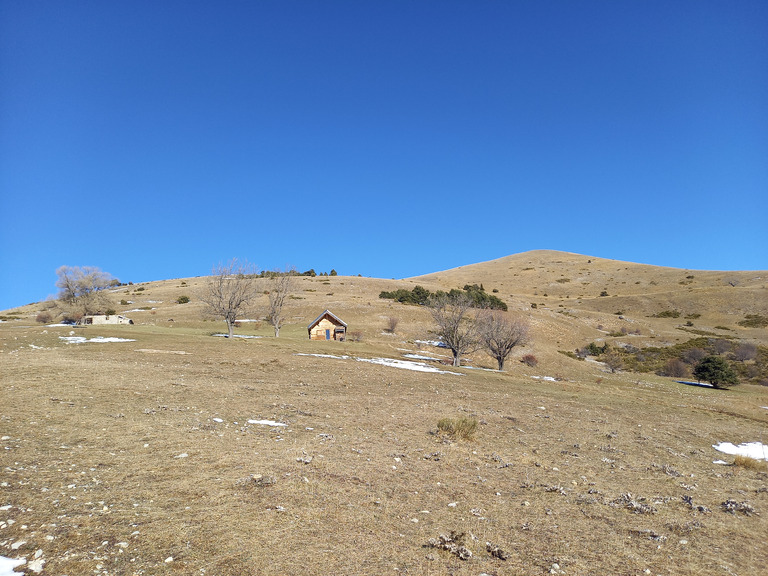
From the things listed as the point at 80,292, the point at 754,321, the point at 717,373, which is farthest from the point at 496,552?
the point at 754,321

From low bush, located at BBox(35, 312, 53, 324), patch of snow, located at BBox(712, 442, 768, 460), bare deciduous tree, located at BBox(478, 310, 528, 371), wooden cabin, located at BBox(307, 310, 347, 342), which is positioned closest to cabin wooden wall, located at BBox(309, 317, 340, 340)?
wooden cabin, located at BBox(307, 310, 347, 342)

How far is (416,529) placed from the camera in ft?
24.7

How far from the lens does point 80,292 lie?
64875 mm

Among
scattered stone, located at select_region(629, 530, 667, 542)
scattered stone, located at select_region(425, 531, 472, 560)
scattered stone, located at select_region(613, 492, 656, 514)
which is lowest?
scattered stone, located at select_region(613, 492, 656, 514)

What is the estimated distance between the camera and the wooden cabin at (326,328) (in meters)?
60.5

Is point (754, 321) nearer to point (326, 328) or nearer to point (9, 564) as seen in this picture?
point (326, 328)

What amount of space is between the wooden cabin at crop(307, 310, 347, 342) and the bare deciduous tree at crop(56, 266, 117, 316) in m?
31.0

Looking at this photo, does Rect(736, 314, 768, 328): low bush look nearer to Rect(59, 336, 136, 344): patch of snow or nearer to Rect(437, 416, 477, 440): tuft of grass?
Rect(437, 416, 477, 440): tuft of grass

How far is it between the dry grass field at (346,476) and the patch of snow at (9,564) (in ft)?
0.33

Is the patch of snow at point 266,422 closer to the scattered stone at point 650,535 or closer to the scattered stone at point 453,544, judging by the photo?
the scattered stone at point 453,544

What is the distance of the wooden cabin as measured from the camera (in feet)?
198

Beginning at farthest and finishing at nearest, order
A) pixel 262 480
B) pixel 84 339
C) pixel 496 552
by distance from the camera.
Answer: pixel 84 339 < pixel 262 480 < pixel 496 552

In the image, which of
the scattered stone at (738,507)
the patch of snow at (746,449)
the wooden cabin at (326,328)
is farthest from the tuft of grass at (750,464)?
the wooden cabin at (326,328)

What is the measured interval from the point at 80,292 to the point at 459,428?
225 feet
